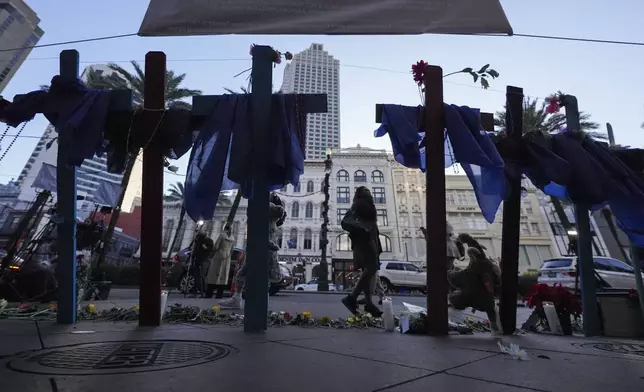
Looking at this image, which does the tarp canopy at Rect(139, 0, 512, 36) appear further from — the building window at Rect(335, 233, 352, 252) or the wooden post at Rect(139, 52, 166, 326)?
the building window at Rect(335, 233, 352, 252)

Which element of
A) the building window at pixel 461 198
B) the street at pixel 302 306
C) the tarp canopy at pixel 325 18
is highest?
the building window at pixel 461 198

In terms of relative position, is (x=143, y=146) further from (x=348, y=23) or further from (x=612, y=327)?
(x=612, y=327)

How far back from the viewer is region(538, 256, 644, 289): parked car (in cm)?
1240

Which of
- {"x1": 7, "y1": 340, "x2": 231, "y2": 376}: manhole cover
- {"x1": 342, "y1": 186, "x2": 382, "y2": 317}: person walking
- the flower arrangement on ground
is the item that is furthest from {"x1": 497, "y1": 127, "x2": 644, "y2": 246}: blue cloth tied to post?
{"x1": 7, "y1": 340, "x2": 231, "y2": 376}: manhole cover

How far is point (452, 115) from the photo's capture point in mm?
4508

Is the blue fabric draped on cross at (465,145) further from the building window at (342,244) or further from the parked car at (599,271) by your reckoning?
the building window at (342,244)

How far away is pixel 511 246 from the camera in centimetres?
456

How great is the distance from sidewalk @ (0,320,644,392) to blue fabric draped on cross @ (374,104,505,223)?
1702 mm

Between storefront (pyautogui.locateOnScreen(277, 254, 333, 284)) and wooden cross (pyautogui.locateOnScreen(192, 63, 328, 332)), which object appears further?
storefront (pyautogui.locateOnScreen(277, 254, 333, 284))

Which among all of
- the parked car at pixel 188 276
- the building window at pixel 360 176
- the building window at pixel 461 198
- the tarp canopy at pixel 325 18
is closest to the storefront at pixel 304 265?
the building window at pixel 360 176

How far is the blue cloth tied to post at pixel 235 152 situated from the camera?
3.98 m

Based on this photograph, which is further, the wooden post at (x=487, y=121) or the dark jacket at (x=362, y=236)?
the dark jacket at (x=362, y=236)

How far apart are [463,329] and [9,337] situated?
4.60 meters

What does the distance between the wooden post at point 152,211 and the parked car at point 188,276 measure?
6.03m
